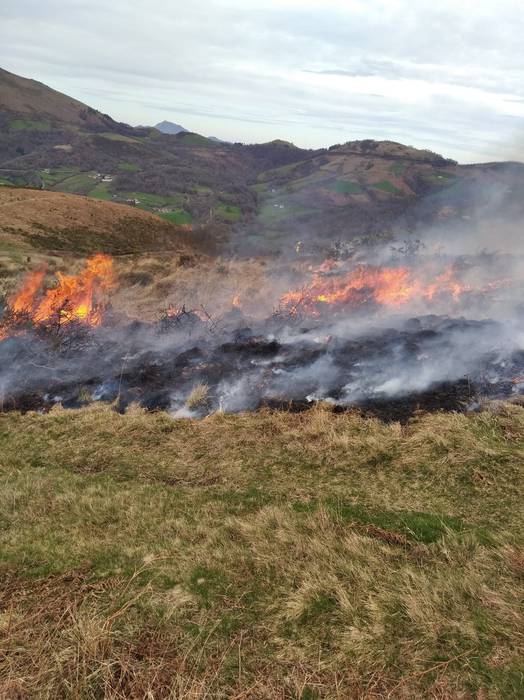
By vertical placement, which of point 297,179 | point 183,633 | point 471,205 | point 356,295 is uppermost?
point 297,179

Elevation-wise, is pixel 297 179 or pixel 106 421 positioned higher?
pixel 297 179

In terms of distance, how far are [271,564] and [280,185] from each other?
16608cm

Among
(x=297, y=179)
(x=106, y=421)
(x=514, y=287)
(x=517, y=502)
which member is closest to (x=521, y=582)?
(x=517, y=502)

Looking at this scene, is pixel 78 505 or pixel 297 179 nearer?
pixel 78 505

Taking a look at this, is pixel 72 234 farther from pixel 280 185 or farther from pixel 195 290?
pixel 280 185

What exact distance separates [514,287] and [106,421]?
2264cm

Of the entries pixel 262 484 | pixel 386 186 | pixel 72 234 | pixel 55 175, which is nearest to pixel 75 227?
pixel 72 234

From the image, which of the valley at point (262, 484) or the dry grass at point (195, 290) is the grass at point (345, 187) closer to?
the valley at point (262, 484)

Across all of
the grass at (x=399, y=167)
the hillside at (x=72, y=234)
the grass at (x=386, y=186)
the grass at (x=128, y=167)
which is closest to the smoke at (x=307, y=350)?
the hillside at (x=72, y=234)

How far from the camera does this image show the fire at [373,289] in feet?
74.8

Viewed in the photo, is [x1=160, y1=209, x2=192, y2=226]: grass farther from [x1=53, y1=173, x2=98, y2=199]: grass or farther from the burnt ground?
the burnt ground

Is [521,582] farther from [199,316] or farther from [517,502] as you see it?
[199,316]

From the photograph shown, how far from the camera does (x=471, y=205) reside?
87.1 m

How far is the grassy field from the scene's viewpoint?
14.9ft
